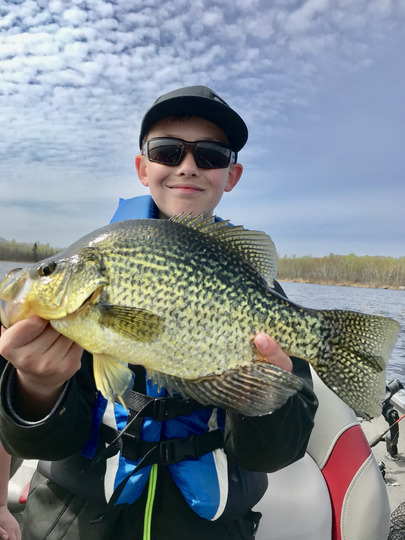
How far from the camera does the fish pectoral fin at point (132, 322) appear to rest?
179 centimetres

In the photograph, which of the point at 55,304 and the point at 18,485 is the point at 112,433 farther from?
the point at 18,485

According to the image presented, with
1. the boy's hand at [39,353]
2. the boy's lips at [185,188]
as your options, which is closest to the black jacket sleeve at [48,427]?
the boy's hand at [39,353]

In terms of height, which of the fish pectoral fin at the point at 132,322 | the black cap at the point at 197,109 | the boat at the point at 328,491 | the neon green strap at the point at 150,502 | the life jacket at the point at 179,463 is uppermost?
the black cap at the point at 197,109

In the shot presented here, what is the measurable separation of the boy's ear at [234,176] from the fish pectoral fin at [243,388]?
1.90 m

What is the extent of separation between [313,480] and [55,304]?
2.90 meters

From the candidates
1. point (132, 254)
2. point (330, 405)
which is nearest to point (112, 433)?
point (132, 254)

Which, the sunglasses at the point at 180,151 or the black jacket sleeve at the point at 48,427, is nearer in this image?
the black jacket sleeve at the point at 48,427

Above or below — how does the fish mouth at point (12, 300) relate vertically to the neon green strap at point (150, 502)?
above

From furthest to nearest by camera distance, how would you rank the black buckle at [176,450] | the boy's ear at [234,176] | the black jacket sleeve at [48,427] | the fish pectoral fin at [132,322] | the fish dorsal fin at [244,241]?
the boy's ear at [234,176] → the black buckle at [176,450] → the fish dorsal fin at [244,241] → the black jacket sleeve at [48,427] → the fish pectoral fin at [132,322]

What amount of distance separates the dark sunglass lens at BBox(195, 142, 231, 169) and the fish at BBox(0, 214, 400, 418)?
898 millimetres

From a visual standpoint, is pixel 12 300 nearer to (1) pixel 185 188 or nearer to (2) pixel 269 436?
(1) pixel 185 188

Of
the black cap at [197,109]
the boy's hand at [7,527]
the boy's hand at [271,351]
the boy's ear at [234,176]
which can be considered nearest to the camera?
the boy's hand at [271,351]

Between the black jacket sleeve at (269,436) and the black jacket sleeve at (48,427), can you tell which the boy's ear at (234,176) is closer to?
the black jacket sleeve at (269,436)

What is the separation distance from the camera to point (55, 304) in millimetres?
1851
